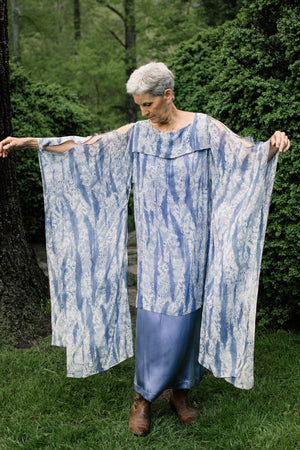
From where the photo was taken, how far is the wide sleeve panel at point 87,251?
2.85 m

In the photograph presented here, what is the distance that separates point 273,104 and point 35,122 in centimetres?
374

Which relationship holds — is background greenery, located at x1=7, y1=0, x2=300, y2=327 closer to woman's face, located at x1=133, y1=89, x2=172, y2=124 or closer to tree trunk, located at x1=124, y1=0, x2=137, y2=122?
woman's face, located at x1=133, y1=89, x2=172, y2=124

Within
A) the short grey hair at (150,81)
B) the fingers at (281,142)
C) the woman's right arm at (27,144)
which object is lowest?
the woman's right arm at (27,144)

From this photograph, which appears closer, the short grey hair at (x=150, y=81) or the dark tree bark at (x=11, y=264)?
the short grey hair at (x=150, y=81)

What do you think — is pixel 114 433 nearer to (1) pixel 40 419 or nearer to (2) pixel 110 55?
(1) pixel 40 419

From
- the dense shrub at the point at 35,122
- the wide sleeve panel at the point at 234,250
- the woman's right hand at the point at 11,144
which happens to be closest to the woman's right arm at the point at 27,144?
the woman's right hand at the point at 11,144

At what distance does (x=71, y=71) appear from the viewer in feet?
49.1

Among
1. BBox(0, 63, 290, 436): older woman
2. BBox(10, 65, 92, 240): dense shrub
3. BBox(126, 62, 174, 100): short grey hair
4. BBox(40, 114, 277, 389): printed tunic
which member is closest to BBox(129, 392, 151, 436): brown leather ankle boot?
BBox(0, 63, 290, 436): older woman

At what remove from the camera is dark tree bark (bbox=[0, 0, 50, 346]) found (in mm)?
3738

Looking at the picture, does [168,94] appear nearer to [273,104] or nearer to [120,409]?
[273,104]

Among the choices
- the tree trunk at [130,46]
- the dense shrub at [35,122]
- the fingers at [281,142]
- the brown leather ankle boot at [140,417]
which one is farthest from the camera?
the tree trunk at [130,46]

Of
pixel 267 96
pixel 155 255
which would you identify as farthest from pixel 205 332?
pixel 267 96

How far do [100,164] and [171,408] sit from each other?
1.57m

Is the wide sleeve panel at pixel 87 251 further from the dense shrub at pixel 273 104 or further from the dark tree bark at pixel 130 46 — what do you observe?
the dark tree bark at pixel 130 46
